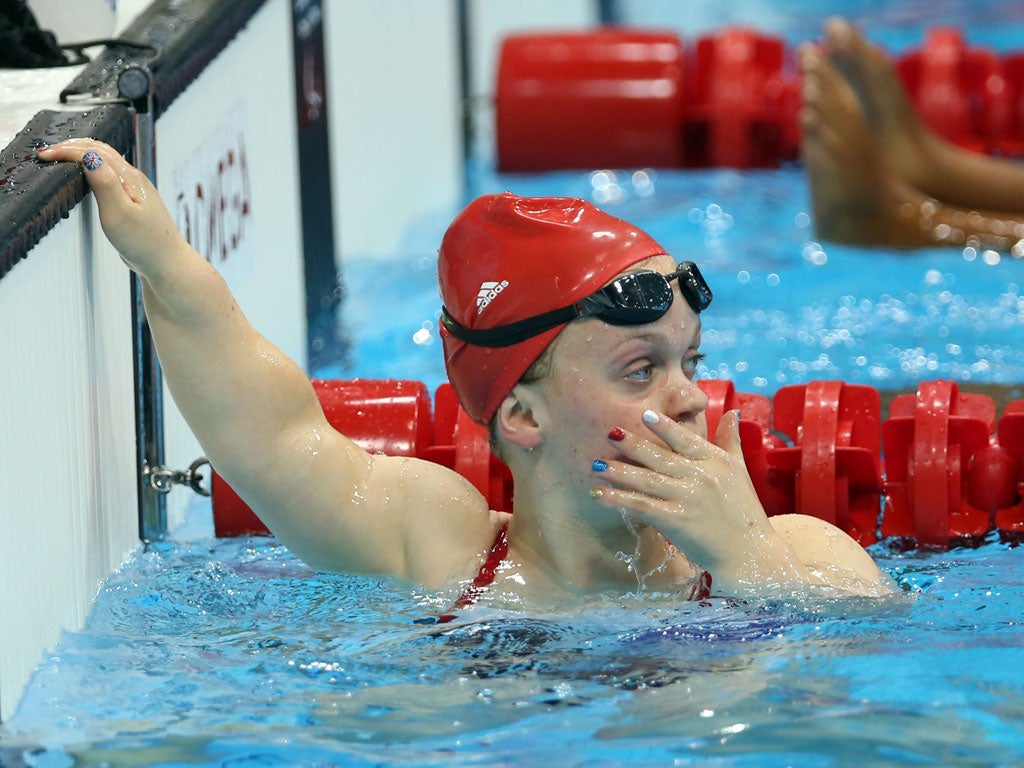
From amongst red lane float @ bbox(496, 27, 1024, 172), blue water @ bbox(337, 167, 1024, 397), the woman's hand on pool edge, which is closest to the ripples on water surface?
the woman's hand on pool edge

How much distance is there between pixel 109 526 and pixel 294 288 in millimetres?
1650

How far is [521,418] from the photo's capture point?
2.21 metres

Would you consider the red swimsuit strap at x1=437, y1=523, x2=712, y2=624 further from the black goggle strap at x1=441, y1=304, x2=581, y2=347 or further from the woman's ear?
the black goggle strap at x1=441, y1=304, x2=581, y2=347

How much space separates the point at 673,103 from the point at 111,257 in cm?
420

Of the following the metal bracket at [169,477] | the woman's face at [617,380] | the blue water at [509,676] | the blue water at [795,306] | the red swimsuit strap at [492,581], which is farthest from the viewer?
the blue water at [795,306]

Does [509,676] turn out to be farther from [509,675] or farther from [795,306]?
[795,306]

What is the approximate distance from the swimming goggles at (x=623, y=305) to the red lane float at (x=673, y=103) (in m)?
4.35

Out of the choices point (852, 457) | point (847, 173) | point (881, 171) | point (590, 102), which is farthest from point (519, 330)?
point (590, 102)

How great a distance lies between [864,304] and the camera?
4715 millimetres

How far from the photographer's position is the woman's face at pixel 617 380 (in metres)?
2.10

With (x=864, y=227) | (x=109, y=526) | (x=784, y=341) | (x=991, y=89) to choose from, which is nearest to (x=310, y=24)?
(x=784, y=341)

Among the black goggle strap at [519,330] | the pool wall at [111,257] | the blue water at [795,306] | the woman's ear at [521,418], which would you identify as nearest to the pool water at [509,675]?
the pool wall at [111,257]

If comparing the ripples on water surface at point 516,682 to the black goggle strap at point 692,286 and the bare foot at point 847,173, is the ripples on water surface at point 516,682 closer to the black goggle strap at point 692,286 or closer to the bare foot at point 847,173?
the black goggle strap at point 692,286

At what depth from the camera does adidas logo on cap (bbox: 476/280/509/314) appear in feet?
7.07
